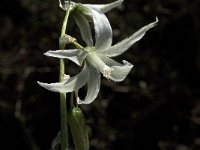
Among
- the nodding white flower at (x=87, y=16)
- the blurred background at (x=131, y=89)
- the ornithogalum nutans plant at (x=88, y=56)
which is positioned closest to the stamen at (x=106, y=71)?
the ornithogalum nutans plant at (x=88, y=56)

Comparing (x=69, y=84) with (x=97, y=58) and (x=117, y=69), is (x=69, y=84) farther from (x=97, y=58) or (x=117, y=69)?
(x=117, y=69)

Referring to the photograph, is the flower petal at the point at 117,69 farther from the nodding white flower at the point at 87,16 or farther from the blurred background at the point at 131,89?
the blurred background at the point at 131,89

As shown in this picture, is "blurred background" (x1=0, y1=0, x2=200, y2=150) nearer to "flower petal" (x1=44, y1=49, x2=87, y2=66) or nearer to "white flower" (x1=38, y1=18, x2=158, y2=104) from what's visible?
"white flower" (x1=38, y1=18, x2=158, y2=104)

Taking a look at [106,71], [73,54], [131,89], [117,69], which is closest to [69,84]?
[73,54]

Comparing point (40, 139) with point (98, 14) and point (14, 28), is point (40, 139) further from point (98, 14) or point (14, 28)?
point (98, 14)

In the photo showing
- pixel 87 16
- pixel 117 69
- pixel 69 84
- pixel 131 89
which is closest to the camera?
pixel 69 84

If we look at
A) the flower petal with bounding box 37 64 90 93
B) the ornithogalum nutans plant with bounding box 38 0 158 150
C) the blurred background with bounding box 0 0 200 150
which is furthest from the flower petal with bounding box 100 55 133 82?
the blurred background with bounding box 0 0 200 150

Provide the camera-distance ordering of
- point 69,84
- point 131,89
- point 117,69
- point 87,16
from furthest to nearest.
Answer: point 131,89 < point 117,69 < point 87,16 < point 69,84

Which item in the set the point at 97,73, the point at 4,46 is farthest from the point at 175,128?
the point at 97,73
